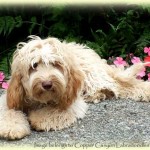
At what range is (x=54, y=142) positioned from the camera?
18.8 feet

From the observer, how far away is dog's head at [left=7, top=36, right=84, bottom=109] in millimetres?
5680

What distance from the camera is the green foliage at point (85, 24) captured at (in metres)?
8.18

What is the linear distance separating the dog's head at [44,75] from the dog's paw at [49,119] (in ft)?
0.30

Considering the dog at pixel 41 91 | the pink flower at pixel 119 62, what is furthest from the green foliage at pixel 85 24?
the dog at pixel 41 91

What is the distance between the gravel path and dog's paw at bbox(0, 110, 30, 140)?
53 mm

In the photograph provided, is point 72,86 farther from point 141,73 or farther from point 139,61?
point 139,61

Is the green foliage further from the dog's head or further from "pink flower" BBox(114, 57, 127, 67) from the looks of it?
the dog's head

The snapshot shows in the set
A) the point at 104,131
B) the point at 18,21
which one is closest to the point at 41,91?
the point at 104,131

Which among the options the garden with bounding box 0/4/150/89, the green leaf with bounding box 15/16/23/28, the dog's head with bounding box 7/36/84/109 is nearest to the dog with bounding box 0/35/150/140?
the dog's head with bounding box 7/36/84/109

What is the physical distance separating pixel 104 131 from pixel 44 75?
81 cm

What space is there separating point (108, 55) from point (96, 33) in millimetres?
493

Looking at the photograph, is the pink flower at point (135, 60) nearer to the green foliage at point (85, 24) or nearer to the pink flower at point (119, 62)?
the pink flower at point (119, 62)

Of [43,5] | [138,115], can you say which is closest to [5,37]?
[43,5]

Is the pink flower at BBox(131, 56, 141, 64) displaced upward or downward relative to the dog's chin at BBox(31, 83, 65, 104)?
downward
